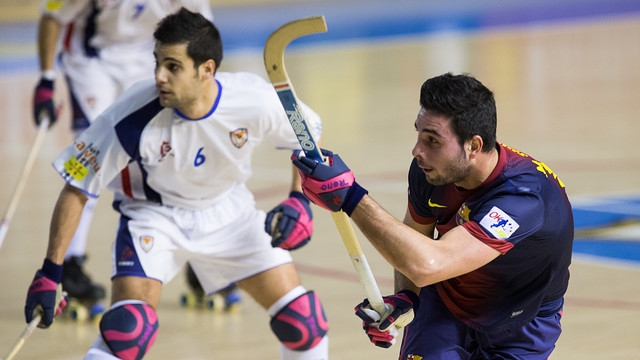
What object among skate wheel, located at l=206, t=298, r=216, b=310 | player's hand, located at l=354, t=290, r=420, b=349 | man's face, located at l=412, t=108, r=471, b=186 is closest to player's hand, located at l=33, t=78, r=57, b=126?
skate wheel, located at l=206, t=298, r=216, b=310

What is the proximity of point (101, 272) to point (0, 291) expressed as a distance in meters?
0.77

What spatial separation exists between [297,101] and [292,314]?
5.63ft

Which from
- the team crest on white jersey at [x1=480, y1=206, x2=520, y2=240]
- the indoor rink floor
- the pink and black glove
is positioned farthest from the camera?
the indoor rink floor

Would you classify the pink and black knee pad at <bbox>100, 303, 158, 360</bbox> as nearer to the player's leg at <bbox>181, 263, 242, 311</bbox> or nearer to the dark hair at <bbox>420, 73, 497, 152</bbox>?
A: the dark hair at <bbox>420, 73, 497, 152</bbox>

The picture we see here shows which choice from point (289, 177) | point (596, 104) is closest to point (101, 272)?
point (289, 177)

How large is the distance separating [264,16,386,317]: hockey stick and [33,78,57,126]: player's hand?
378 cm

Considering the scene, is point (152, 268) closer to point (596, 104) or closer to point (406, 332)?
point (406, 332)

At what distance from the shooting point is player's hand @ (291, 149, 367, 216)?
4.35m

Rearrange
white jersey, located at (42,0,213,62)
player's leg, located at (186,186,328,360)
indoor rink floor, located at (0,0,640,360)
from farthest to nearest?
white jersey, located at (42,0,213,62)
indoor rink floor, located at (0,0,640,360)
player's leg, located at (186,186,328,360)

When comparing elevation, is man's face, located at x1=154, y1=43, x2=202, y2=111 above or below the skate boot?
above

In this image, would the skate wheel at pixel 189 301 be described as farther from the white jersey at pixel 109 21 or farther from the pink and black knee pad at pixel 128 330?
the pink and black knee pad at pixel 128 330

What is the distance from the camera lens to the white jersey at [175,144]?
5.88 meters

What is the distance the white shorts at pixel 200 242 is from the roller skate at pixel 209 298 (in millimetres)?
1550

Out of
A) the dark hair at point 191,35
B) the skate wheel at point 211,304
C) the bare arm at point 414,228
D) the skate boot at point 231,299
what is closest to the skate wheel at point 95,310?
the skate wheel at point 211,304
